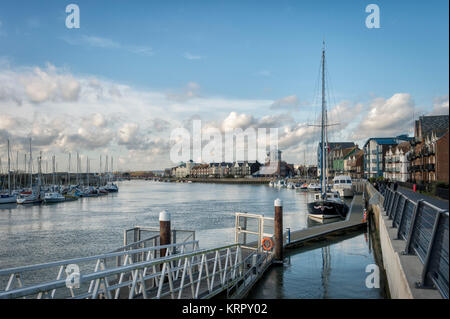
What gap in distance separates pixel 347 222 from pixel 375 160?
341ft

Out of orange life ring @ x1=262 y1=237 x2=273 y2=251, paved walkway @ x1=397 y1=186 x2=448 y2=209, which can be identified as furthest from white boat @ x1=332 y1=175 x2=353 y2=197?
orange life ring @ x1=262 y1=237 x2=273 y2=251

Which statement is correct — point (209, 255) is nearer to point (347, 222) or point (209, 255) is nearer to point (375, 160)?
point (347, 222)

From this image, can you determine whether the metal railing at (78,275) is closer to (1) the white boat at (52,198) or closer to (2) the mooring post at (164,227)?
(2) the mooring post at (164,227)

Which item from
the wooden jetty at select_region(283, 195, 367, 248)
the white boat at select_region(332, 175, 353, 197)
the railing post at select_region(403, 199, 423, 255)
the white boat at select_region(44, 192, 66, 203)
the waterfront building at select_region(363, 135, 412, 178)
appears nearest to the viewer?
the railing post at select_region(403, 199, 423, 255)

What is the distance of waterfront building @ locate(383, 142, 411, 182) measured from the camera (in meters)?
96.4

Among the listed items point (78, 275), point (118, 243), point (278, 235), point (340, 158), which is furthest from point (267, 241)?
point (340, 158)

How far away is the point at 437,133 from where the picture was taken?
58938 mm

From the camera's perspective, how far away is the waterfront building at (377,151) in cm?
12712

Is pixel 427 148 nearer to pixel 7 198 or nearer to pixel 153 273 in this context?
pixel 153 273

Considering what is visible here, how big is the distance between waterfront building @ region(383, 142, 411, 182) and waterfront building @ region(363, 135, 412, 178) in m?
4.60

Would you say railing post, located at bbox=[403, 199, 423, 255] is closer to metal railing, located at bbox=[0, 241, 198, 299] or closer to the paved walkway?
metal railing, located at bbox=[0, 241, 198, 299]
